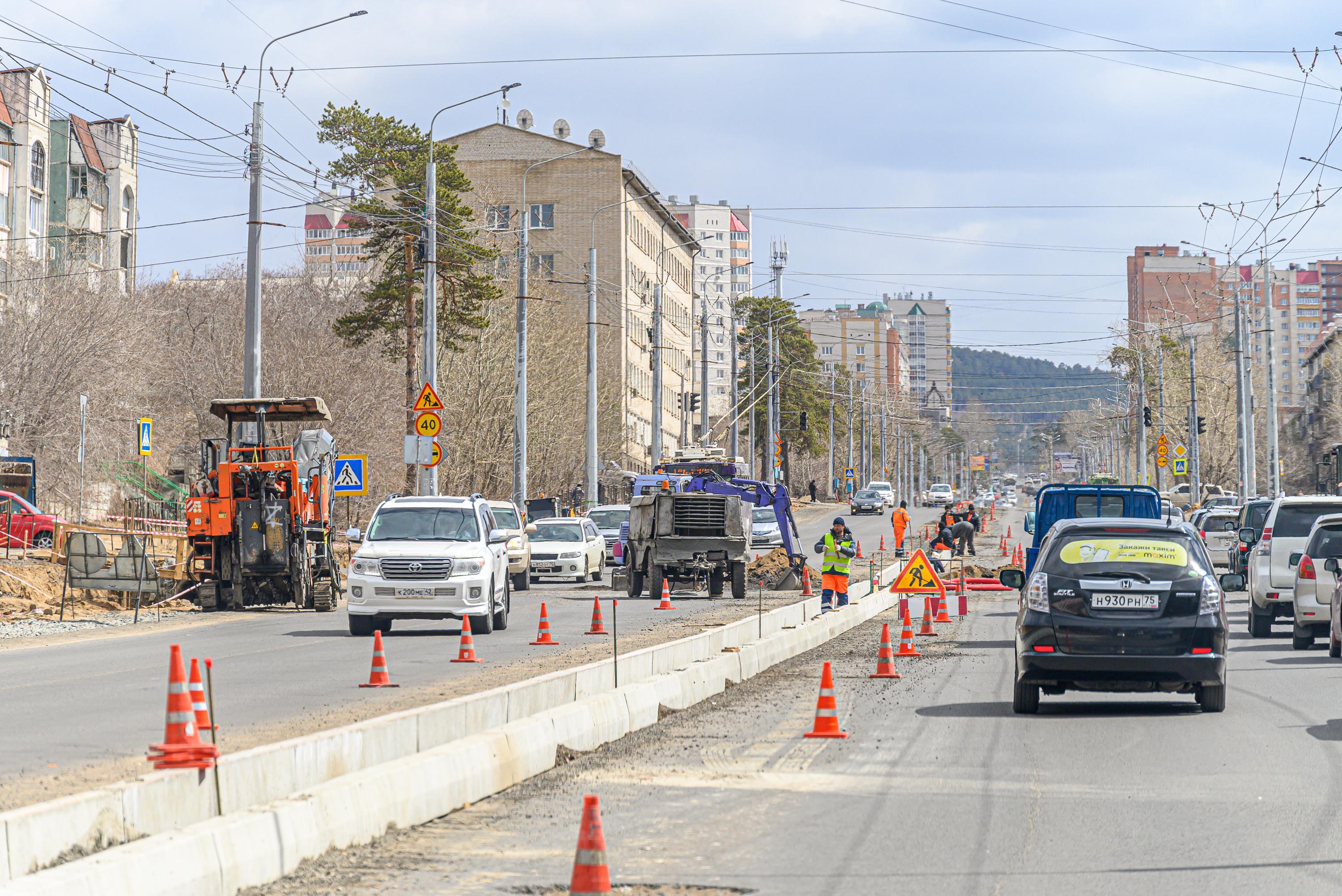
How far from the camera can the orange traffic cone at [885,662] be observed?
17562 mm

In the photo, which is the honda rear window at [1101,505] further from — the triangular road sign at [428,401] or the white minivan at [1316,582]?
the triangular road sign at [428,401]

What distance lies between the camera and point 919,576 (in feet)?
89.7

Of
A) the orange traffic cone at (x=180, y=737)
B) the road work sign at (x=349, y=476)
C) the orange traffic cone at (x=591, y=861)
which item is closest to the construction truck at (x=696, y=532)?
the road work sign at (x=349, y=476)

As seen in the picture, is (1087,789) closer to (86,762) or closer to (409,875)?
(409,875)

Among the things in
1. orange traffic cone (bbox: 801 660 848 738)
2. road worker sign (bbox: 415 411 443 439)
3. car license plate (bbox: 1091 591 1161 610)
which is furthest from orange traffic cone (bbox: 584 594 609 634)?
road worker sign (bbox: 415 411 443 439)

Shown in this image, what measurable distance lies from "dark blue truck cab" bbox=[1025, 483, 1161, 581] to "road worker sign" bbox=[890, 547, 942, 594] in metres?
2.05

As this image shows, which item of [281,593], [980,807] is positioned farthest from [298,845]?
[281,593]

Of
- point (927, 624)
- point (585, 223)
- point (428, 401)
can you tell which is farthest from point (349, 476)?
point (585, 223)

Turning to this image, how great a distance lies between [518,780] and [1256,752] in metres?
5.06

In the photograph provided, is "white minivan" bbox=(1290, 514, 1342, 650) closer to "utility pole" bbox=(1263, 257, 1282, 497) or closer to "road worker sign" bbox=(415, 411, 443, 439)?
"road worker sign" bbox=(415, 411, 443, 439)

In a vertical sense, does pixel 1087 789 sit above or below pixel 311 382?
below

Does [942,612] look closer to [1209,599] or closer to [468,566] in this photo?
[468,566]

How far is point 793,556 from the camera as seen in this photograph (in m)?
36.8

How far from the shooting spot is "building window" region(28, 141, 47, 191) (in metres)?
79.0
